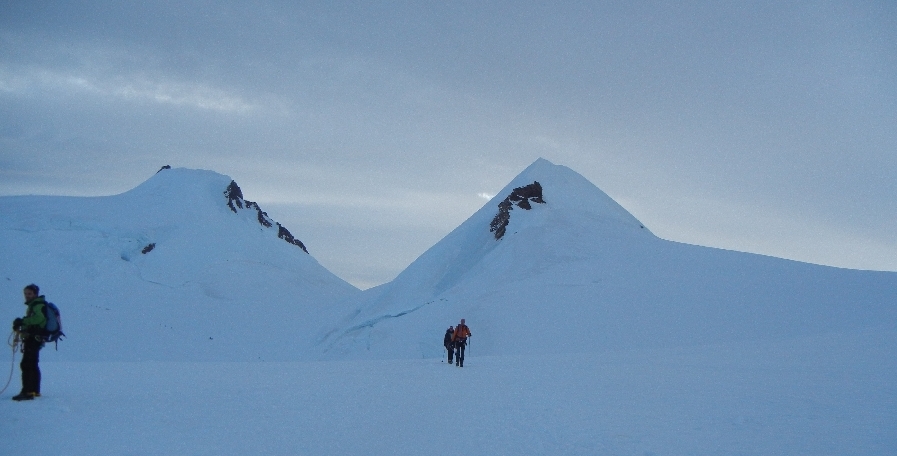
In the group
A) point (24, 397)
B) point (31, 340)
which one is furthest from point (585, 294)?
point (24, 397)

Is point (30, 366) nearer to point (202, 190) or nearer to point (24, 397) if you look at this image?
point (24, 397)

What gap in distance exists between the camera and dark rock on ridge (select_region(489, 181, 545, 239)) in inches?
1807

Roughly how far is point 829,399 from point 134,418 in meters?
11.4

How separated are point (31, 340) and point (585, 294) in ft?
88.4

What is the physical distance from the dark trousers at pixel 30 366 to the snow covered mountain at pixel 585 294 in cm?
2104

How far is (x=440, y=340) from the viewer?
31922 mm

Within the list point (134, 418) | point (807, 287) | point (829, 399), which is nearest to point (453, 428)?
point (134, 418)

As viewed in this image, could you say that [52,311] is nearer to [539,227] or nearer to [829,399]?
[829,399]

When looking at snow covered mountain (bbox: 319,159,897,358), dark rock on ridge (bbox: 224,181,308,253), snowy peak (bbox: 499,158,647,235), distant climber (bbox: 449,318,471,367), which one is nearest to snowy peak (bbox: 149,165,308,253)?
dark rock on ridge (bbox: 224,181,308,253)

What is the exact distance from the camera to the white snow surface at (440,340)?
8148 millimetres

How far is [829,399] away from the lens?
10969mm

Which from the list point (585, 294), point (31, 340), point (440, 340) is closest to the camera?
point (31, 340)

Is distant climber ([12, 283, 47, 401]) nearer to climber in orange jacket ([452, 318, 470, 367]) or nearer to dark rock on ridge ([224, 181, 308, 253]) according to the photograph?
climber in orange jacket ([452, 318, 470, 367])

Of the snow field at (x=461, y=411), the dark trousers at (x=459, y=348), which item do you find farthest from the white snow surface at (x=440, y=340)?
the dark trousers at (x=459, y=348)
